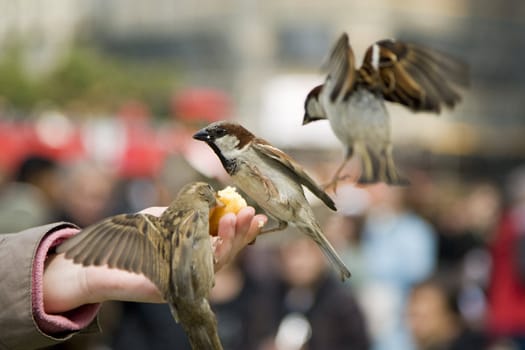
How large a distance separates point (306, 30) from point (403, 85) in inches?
1371

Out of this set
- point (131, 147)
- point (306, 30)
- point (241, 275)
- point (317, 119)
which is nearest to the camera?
point (317, 119)

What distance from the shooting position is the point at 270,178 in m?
2.17

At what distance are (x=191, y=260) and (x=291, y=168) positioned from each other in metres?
0.31

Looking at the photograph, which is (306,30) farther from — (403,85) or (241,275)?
(403,85)

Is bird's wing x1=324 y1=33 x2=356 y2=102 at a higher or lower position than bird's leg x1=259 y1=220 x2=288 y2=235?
higher

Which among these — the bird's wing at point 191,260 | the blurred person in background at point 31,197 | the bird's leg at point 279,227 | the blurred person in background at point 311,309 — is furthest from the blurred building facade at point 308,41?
the bird's wing at point 191,260

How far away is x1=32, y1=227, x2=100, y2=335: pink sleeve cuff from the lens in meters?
2.11

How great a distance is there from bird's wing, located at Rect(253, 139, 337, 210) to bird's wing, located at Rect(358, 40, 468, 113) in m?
0.41

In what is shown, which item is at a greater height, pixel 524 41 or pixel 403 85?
pixel 403 85

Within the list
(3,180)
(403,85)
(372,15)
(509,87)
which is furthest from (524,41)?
(403,85)

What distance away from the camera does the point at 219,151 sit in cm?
219

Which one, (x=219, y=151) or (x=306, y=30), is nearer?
(x=219, y=151)

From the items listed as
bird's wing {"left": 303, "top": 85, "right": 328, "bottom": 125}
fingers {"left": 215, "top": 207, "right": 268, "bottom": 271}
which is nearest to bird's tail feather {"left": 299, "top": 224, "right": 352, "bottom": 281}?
fingers {"left": 215, "top": 207, "right": 268, "bottom": 271}

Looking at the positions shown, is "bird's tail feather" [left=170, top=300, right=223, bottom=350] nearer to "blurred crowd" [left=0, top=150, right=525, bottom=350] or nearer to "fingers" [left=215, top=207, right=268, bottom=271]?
"fingers" [left=215, top=207, right=268, bottom=271]
